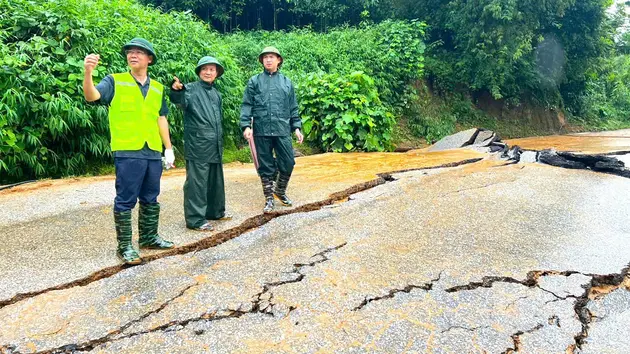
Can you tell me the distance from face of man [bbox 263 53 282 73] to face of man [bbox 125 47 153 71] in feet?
4.96

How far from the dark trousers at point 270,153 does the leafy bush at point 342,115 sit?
527cm

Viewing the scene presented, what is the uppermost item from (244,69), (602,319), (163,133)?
(244,69)

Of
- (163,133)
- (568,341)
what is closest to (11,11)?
(163,133)

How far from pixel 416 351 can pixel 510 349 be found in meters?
0.48

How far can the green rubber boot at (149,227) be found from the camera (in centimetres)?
361

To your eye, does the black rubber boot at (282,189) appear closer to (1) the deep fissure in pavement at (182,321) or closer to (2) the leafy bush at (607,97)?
(1) the deep fissure in pavement at (182,321)

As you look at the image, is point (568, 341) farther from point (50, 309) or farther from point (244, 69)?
point (244, 69)

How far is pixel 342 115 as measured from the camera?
1015 centimetres

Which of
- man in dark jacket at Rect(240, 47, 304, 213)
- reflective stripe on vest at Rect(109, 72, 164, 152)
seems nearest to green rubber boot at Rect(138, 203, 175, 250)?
reflective stripe on vest at Rect(109, 72, 164, 152)

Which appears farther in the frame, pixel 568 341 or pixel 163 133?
pixel 163 133

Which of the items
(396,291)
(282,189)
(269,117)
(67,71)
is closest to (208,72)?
(269,117)

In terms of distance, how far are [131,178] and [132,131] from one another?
0.34m

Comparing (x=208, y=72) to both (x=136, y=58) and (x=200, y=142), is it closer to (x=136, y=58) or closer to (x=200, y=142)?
(x=200, y=142)

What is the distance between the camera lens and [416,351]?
2293 mm
